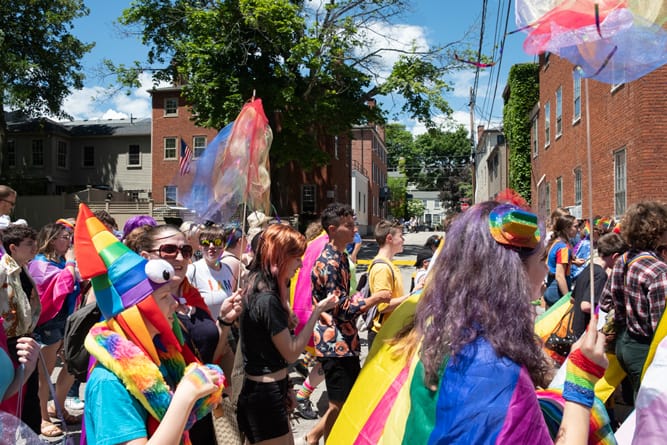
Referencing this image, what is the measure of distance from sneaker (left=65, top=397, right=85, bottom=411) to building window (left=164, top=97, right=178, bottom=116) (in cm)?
3511

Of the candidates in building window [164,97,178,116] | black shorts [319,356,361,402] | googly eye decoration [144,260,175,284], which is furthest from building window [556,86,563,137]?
building window [164,97,178,116]

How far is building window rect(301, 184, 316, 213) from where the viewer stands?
36312mm

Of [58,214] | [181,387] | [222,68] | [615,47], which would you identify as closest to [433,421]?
[181,387]

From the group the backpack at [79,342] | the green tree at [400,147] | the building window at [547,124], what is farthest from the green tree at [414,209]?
the backpack at [79,342]

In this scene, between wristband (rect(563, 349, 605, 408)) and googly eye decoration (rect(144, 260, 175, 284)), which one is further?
googly eye decoration (rect(144, 260, 175, 284))

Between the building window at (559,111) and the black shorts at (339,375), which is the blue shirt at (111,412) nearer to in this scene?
the black shorts at (339,375)

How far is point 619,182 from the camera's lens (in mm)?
12789

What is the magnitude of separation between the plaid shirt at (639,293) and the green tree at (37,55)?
98.9 ft

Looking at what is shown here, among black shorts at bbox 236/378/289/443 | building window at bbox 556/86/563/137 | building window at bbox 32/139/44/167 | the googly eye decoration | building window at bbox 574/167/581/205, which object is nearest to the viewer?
the googly eye decoration

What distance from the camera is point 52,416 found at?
219 inches

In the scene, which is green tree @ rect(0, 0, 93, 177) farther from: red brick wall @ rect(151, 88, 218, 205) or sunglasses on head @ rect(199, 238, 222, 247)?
sunglasses on head @ rect(199, 238, 222, 247)

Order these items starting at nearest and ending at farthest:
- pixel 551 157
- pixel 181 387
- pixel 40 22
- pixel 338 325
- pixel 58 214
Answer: pixel 181 387
pixel 338 325
pixel 551 157
pixel 40 22
pixel 58 214

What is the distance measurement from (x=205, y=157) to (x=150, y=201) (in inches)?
1136

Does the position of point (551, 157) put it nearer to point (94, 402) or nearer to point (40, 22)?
point (94, 402)
